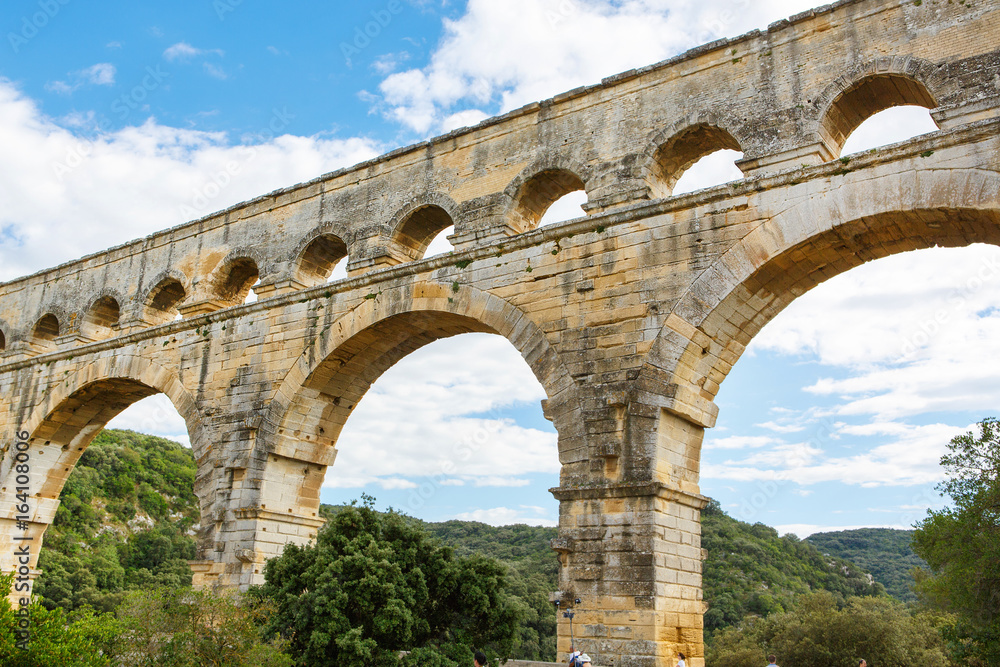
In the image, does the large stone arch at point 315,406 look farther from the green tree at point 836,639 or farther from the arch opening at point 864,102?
the green tree at point 836,639

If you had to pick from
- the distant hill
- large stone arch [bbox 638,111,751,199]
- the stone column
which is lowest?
the stone column

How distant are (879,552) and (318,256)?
36.4 metres

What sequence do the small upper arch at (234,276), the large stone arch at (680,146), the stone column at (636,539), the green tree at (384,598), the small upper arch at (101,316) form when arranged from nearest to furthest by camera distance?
the stone column at (636,539), the green tree at (384,598), the large stone arch at (680,146), the small upper arch at (234,276), the small upper arch at (101,316)

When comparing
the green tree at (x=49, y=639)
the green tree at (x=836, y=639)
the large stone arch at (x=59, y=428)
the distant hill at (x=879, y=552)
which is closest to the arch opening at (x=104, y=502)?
the large stone arch at (x=59, y=428)

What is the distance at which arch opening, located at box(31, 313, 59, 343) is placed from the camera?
1502cm

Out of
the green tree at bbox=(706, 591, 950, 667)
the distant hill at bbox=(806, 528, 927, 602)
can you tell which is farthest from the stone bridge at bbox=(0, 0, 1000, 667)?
the distant hill at bbox=(806, 528, 927, 602)

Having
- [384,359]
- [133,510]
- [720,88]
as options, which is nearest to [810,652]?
[384,359]

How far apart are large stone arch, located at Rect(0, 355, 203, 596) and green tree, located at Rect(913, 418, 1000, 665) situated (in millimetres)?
13440

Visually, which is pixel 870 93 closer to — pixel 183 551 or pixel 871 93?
pixel 871 93

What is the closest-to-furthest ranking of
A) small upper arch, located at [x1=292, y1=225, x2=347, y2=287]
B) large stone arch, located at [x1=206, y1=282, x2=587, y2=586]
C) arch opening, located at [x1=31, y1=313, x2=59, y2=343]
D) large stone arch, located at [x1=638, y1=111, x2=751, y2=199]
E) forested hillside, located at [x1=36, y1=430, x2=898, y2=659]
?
large stone arch, located at [x1=638, y1=111, x2=751, y2=199] → large stone arch, located at [x1=206, y1=282, x2=587, y2=586] → small upper arch, located at [x1=292, y1=225, x2=347, y2=287] → arch opening, located at [x1=31, y1=313, x2=59, y2=343] → forested hillside, located at [x1=36, y1=430, x2=898, y2=659]

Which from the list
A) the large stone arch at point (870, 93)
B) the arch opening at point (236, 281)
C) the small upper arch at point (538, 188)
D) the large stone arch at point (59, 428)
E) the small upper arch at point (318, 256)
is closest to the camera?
the large stone arch at point (870, 93)

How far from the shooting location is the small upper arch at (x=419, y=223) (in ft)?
34.1

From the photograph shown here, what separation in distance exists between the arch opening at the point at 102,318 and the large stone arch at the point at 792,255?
10.2 meters

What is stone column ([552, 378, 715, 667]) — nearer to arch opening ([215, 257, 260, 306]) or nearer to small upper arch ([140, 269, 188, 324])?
arch opening ([215, 257, 260, 306])
